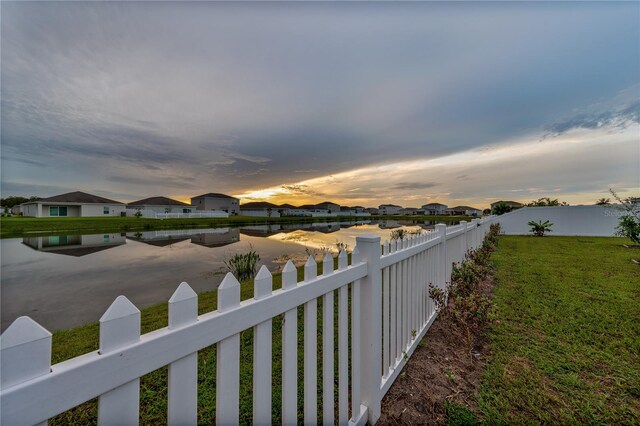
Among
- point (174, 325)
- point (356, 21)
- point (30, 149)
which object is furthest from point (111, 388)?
point (30, 149)

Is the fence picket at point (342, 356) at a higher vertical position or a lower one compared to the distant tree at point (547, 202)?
lower

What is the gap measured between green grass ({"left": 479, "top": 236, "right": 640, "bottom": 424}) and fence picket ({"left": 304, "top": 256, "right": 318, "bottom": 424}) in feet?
4.86

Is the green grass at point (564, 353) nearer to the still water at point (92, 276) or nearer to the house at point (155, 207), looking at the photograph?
the still water at point (92, 276)

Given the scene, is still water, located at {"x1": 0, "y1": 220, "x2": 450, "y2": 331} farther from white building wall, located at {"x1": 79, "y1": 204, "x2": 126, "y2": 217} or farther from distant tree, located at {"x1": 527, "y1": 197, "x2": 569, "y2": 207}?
white building wall, located at {"x1": 79, "y1": 204, "x2": 126, "y2": 217}

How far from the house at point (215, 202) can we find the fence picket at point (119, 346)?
54.3 metres

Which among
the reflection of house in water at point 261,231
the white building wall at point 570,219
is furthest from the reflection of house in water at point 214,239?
the white building wall at point 570,219

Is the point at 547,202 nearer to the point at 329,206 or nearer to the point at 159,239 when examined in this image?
the point at 159,239

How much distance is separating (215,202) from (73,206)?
2318cm

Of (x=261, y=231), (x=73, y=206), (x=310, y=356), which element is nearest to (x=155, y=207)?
(x=73, y=206)

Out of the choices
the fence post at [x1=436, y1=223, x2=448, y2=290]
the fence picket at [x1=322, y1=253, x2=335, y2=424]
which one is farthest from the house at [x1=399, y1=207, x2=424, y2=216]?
the fence picket at [x1=322, y1=253, x2=335, y2=424]

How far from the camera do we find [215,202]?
174ft

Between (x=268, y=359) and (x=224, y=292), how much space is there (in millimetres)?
451

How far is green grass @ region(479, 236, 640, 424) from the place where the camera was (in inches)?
81.7

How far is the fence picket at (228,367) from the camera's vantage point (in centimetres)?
102
